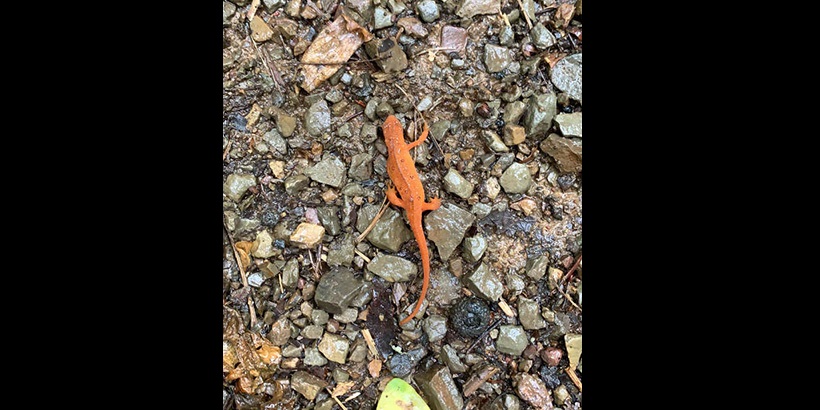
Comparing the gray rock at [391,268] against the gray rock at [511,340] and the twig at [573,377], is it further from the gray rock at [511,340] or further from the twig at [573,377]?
the twig at [573,377]

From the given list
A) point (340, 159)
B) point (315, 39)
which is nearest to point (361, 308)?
point (340, 159)

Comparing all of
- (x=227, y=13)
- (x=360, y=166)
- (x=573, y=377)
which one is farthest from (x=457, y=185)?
(x=227, y=13)

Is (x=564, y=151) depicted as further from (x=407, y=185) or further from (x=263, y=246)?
(x=263, y=246)

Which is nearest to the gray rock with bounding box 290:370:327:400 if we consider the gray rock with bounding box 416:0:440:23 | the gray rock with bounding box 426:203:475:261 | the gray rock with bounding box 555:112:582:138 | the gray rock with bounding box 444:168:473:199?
the gray rock with bounding box 426:203:475:261

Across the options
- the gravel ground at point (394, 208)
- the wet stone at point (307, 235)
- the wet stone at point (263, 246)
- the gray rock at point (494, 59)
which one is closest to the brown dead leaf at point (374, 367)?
the gravel ground at point (394, 208)
